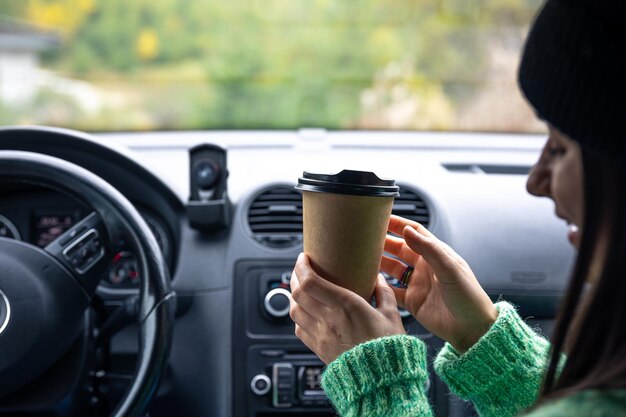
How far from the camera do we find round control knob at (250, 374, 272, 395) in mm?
2082

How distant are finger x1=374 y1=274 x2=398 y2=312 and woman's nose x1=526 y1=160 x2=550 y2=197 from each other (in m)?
0.36

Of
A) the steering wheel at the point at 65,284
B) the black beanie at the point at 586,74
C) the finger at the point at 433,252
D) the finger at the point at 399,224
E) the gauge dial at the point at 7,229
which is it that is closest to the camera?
the black beanie at the point at 586,74

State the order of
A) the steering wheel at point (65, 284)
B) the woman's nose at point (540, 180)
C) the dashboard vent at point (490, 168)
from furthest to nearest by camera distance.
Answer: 1. the dashboard vent at point (490, 168)
2. the steering wheel at point (65, 284)
3. the woman's nose at point (540, 180)

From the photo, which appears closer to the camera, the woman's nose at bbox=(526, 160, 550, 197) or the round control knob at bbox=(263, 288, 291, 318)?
the woman's nose at bbox=(526, 160, 550, 197)

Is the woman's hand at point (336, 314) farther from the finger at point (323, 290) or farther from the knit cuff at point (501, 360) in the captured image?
the knit cuff at point (501, 360)

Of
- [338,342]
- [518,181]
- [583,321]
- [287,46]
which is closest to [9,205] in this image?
[338,342]

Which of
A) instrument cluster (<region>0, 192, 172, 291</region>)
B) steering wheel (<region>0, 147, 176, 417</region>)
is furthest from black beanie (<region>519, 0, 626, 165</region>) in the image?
instrument cluster (<region>0, 192, 172, 291</region>)

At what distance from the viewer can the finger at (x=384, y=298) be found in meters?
1.34

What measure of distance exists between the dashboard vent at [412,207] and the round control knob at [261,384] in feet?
1.91

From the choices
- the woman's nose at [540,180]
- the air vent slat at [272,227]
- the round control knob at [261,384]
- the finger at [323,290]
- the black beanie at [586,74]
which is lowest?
the round control knob at [261,384]

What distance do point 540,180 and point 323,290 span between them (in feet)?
1.30

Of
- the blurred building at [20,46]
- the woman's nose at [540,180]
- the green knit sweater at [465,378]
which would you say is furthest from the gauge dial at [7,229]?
the blurred building at [20,46]

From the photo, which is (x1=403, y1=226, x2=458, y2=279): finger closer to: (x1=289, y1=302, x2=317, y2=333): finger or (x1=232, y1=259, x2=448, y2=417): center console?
(x1=289, y1=302, x2=317, y2=333): finger

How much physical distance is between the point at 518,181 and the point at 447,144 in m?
0.51
